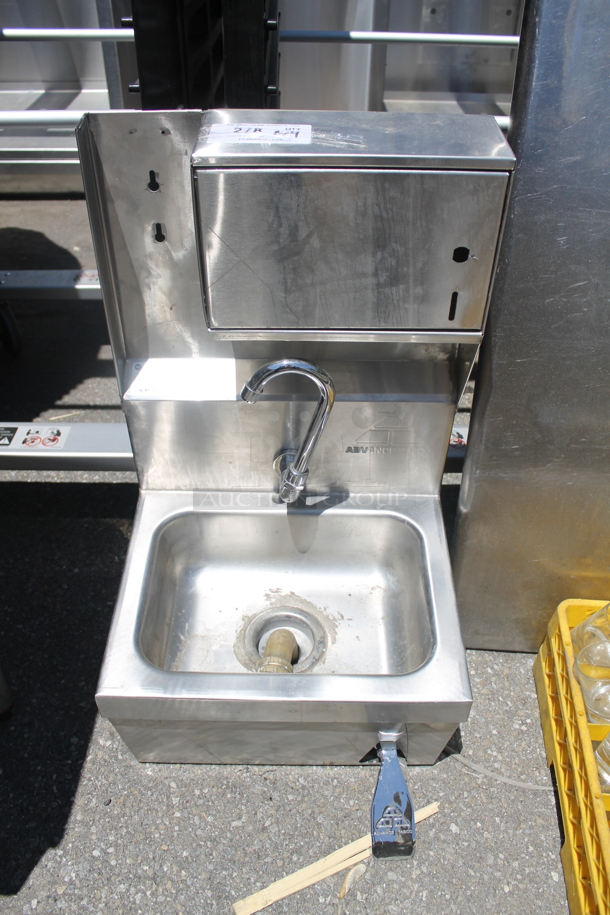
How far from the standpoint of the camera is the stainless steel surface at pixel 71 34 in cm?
199

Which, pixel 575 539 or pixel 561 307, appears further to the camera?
pixel 575 539

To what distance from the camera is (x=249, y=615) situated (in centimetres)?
142

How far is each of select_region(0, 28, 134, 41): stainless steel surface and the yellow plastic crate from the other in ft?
6.89

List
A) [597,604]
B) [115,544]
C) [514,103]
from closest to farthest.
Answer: [514,103] < [597,604] < [115,544]

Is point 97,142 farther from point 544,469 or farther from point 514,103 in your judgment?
point 544,469

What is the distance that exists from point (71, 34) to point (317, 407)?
174 cm

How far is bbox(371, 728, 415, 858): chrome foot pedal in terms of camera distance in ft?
3.54

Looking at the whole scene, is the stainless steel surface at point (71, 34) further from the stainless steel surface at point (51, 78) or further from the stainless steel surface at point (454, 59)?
the stainless steel surface at point (454, 59)

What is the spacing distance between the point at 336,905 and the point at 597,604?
0.88m

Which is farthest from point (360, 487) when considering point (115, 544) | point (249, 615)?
point (115, 544)

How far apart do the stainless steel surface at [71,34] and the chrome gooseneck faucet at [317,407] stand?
151 cm

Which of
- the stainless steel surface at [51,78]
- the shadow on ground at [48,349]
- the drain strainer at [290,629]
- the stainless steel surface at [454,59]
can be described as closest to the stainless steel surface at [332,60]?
the stainless steel surface at [454,59]

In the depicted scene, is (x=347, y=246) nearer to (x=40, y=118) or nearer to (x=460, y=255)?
(x=460, y=255)

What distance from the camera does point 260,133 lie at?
37.0 inches
